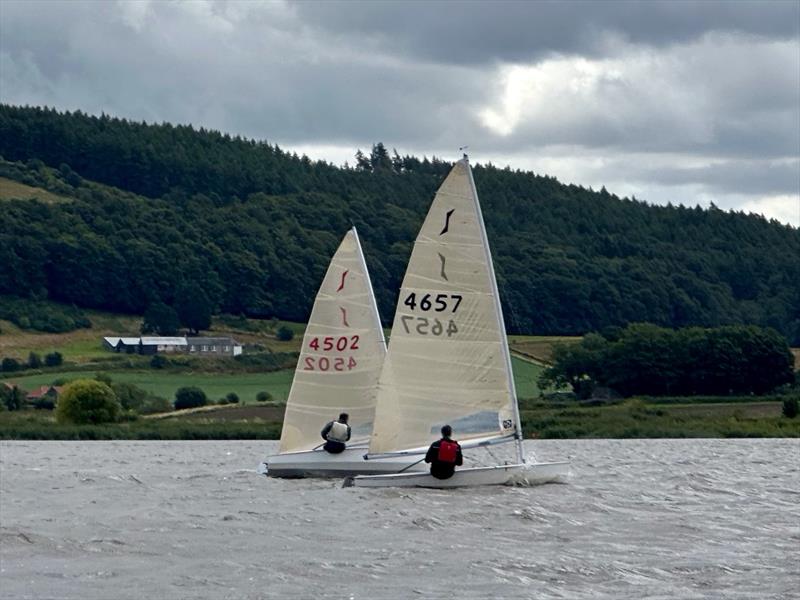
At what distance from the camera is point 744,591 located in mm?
22375

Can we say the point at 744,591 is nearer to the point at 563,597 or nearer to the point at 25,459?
the point at 563,597

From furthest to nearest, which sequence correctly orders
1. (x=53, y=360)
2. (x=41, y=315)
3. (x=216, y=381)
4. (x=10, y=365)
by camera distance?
(x=41, y=315) → (x=53, y=360) → (x=10, y=365) → (x=216, y=381)

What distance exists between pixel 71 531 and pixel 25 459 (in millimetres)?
29466

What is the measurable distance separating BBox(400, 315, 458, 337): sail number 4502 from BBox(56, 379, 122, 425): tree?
48787 millimetres

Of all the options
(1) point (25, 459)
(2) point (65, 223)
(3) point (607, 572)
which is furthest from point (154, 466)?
(2) point (65, 223)

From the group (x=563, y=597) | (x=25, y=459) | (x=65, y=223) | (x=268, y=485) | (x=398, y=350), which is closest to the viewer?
(x=563, y=597)

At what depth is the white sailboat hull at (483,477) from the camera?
3506cm

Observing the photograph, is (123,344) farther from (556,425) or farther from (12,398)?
(556,425)

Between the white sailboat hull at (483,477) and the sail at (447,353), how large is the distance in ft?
4.25

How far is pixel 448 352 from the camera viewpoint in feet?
121

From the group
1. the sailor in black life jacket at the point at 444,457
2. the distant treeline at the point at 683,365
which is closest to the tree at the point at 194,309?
the distant treeline at the point at 683,365

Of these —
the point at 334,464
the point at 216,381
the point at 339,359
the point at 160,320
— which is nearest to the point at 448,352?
the point at 334,464

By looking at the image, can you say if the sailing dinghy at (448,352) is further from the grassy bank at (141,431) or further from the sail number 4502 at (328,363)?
the grassy bank at (141,431)

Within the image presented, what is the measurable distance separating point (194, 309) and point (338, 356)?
385 ft
